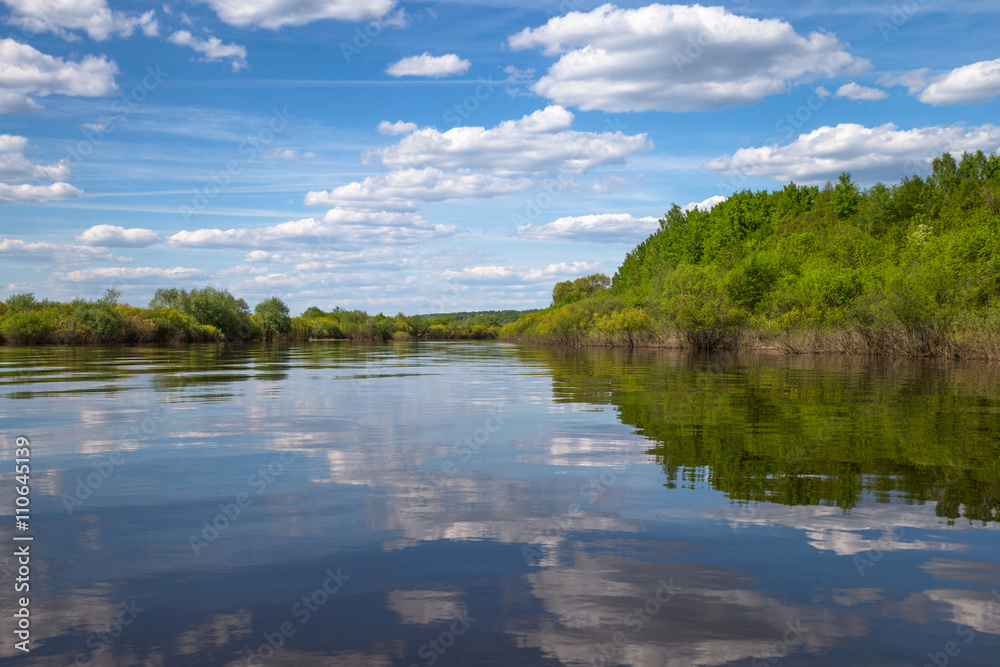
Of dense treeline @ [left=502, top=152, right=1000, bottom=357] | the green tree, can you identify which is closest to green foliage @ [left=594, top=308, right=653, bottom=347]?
dense treeline @ [left=502, top=152, right=1000, bottom=357]

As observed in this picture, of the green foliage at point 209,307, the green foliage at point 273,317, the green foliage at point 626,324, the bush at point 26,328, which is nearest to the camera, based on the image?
the bush at point 26,328

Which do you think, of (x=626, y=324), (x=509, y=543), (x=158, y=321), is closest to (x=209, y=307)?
(x=158, y=321)

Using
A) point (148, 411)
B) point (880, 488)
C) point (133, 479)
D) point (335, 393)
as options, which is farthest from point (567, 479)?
point (335, 393)

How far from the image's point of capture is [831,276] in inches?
2682

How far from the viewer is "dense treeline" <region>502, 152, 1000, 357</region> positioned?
51.1 meters

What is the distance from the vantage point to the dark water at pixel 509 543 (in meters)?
5.24

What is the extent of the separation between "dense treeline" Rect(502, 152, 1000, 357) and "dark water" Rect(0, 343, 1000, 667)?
137 feet

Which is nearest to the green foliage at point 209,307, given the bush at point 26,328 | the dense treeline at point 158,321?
the dense treeline at point 158,321

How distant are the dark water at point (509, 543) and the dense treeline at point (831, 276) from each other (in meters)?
41.7

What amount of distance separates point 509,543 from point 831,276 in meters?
69.9

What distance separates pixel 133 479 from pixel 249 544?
4.52 meters

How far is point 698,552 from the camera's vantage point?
7242 mm

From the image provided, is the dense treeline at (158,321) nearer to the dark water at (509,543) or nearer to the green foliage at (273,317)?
the green foliage at (273,317)

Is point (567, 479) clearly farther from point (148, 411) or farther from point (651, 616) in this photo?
point (148, 411)
